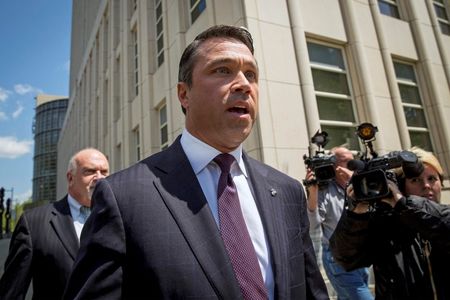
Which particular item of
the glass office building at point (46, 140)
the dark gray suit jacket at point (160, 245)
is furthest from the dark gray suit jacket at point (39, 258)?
the glass office building at point (46, 140)

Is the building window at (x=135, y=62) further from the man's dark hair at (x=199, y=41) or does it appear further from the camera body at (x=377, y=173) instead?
the camera body at (x=377, y=173)

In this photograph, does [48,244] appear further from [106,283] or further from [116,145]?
[116,145]

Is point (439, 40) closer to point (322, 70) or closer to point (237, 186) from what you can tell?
point (322, 70)

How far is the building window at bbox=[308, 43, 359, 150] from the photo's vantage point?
7016 mm

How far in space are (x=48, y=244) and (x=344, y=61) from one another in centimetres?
753

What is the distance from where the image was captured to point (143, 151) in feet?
36.2

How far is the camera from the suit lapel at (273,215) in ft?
4.45

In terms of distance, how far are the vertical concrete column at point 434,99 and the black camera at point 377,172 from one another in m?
7.72

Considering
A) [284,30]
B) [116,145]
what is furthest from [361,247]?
[116,145]

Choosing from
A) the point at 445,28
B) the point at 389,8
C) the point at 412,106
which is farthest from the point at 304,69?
the point at 445,28

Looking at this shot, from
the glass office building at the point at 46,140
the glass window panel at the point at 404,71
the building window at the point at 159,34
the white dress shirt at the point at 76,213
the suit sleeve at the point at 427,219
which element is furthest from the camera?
the glass office building at the point at 46,140

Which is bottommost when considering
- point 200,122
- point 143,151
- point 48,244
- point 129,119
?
point 48,244

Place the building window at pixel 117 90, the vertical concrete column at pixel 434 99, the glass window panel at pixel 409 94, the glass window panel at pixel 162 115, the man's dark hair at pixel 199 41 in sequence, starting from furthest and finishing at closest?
the building window at pixel 117 90 → the glass window panel at pixel 162 115 → the glass window panel at pixel 409 94 → the vertical concrete column at pixel 434 99 → the man's dark hair at pixel 199 41

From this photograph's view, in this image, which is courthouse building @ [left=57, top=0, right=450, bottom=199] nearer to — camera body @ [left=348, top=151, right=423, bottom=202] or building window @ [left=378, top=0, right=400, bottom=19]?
building window @ [left=378, top=0, right=400, bottom=19]
